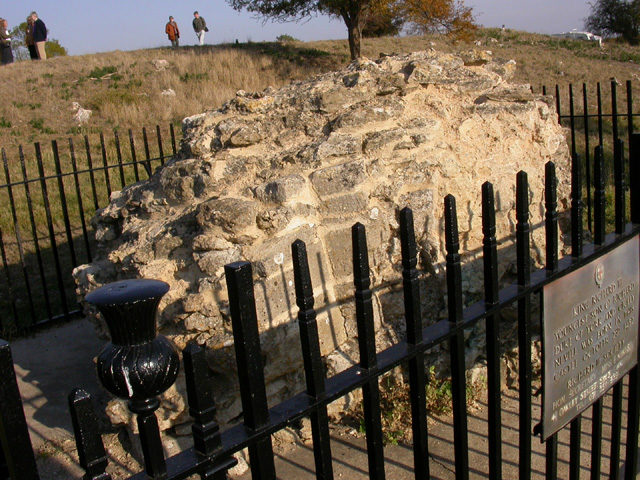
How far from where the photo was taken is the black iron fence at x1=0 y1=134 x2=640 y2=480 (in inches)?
45.3

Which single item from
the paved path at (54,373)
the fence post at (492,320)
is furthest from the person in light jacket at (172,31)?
the fence post at (492,320)

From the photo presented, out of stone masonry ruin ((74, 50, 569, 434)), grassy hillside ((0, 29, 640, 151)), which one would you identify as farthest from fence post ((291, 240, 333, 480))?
grassy hillside ((0, 29, 640, 151))

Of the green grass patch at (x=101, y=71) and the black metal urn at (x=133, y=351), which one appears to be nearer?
the black metal urn at (x=133, y=351)

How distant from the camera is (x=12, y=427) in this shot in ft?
3.26

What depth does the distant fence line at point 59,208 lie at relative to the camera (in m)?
6.04

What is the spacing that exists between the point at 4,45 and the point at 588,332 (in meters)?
25.3

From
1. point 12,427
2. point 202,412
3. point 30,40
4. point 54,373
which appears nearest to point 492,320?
point 202,412

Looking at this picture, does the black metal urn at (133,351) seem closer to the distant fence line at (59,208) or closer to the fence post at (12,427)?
the fence post at (12,427)

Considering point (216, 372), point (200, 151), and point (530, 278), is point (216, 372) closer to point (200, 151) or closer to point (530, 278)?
point (200, 151)

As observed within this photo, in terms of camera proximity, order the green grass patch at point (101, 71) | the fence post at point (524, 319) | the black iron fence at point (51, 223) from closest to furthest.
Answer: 1. the fence post at point (524, 319)
2. the black iron fence at point (51, 223)
3. the green grass patch at point (101, 71)

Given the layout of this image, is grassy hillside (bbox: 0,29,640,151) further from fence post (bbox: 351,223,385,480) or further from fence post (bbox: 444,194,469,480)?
fence post (bbox: 351,223,385,480)

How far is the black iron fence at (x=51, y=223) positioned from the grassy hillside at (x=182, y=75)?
10.5 feet

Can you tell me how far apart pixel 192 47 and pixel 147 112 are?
1103 centimetres

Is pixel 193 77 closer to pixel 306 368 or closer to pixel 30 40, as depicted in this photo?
pixel 30 40
